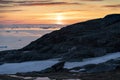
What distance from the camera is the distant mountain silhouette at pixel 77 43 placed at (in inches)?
2243

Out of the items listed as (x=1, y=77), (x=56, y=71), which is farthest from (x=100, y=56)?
(x=1, y=77)

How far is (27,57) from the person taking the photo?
58906 millimetres

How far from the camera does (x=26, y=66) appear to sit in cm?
5391

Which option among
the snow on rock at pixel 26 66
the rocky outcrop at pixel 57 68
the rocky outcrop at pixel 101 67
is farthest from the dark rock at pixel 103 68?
the snow on rock at pixel 26 66

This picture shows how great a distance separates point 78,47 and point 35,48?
28.5ft

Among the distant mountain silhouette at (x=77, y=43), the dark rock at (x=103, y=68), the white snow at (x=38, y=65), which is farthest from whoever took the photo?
the distant mountain silhouette at (x=77, y=43)

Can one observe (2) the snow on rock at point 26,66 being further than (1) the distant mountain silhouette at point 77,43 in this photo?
No

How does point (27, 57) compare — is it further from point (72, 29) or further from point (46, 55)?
point (72, 29)

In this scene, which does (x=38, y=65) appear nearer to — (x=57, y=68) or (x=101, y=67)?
(x=57, y=68)

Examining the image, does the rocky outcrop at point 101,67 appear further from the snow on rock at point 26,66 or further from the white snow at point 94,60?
the snow on rock at point 26,66

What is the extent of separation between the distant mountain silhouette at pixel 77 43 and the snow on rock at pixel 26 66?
2804 mm

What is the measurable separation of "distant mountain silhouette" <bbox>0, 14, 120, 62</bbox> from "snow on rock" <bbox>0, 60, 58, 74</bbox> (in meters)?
2.80

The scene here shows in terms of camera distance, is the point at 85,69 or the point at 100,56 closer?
the point at 85,69

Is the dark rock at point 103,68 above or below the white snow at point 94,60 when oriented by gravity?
above
